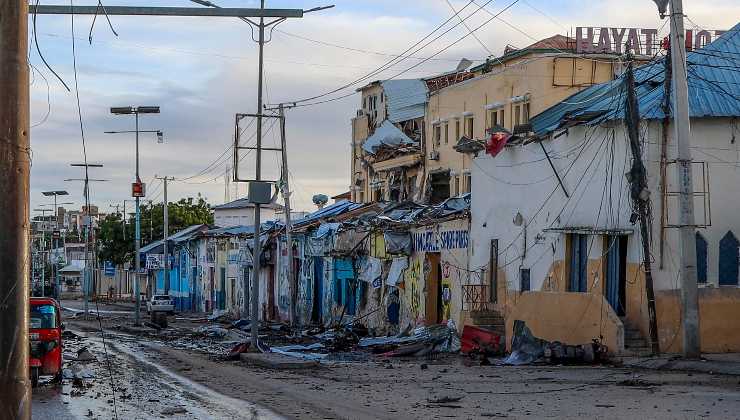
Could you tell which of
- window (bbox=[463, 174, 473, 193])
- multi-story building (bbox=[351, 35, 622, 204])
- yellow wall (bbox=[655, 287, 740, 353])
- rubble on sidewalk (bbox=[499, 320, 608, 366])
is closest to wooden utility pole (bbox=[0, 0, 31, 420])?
rubble on sidewalk (bbox=[499, 320, 608, 366])

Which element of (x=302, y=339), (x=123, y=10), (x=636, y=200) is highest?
(x=123, y=10)

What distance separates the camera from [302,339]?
44.0 m

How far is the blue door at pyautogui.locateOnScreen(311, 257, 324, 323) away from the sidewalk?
96.7ft

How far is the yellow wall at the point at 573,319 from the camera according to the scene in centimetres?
2825

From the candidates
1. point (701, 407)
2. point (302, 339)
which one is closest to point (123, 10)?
point (701, 407)

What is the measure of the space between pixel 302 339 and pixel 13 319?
121 ft

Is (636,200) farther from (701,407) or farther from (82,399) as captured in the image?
(82,399)

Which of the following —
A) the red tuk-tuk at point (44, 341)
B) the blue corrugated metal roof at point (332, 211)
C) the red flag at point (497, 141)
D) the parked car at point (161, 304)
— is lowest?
the parked car at point (161, 304)

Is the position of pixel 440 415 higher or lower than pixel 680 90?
lower

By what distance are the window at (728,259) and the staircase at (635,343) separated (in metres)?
2.45

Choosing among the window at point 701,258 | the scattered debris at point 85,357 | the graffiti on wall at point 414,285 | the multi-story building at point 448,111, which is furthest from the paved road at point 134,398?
the multi-story building at point 448,111

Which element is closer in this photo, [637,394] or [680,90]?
[637,394]

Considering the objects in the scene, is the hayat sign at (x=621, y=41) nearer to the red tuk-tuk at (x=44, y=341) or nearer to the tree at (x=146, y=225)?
the red tuk-tuk at (x=44, y=341)

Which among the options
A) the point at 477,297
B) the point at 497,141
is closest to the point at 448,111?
the point at 497,141
